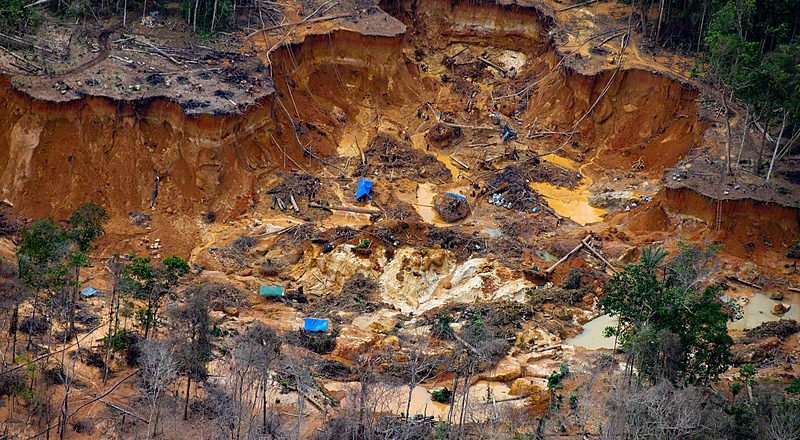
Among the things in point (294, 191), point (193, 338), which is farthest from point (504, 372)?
point (294, 191)

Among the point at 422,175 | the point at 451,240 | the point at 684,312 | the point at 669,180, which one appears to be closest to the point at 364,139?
the point at 422,175

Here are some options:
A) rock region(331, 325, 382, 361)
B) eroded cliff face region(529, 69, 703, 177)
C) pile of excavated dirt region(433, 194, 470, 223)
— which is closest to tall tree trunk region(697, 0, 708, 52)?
eroded cliff face region(529, 69, 703, 177)

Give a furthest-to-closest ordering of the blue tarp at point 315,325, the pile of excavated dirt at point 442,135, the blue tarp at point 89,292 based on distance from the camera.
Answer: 1. the pile of excavated dirt at point 442,135
2. the blue tarp at point 89,292
3. the blue tarp at point 315,325

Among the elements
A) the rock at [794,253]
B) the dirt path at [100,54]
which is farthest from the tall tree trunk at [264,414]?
the rock at [794,253]

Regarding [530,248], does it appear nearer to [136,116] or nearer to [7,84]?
[136,116]

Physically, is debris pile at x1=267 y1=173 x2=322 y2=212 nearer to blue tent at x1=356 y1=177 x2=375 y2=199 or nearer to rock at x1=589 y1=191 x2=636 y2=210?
blue tent at x1=356 y1=177 x2=375 y2=199

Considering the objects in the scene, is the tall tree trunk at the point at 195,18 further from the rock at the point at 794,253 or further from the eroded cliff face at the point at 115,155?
the rock at the point at 794,253
